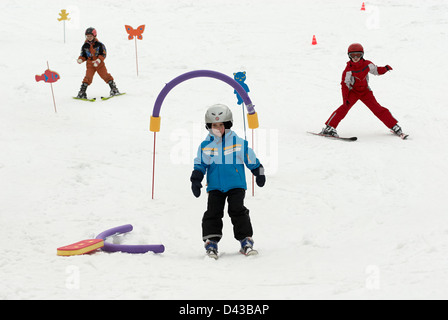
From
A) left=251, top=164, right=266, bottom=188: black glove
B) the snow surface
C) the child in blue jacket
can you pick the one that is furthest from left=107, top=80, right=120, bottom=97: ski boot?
left=251, top=164, right=266, bottom=188: black glove

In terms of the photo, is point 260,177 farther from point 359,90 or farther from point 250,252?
point 359,90

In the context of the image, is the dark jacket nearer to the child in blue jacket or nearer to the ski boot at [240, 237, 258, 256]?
the child in blue jacket

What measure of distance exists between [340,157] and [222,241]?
9.90 feet

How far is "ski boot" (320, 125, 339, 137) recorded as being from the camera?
29.9 feet

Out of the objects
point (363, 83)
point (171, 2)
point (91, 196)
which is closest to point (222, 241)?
point (91, 196)

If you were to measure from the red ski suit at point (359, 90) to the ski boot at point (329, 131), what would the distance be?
0.06 m

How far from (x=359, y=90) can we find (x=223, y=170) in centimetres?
482

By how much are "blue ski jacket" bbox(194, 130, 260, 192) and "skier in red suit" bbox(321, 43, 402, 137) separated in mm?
4365

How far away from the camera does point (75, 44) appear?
53.1ft

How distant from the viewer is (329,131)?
30.0 ft

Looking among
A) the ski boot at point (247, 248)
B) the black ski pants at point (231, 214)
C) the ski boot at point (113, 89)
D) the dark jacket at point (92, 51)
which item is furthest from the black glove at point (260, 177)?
the dark jacket at point (92, 51)

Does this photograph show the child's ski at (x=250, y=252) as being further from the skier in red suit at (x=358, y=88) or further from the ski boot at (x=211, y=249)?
the skier in red suit at (x=358, y=88)

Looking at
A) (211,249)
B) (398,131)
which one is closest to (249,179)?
(211,249)

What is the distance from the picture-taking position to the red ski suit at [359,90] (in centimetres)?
895
